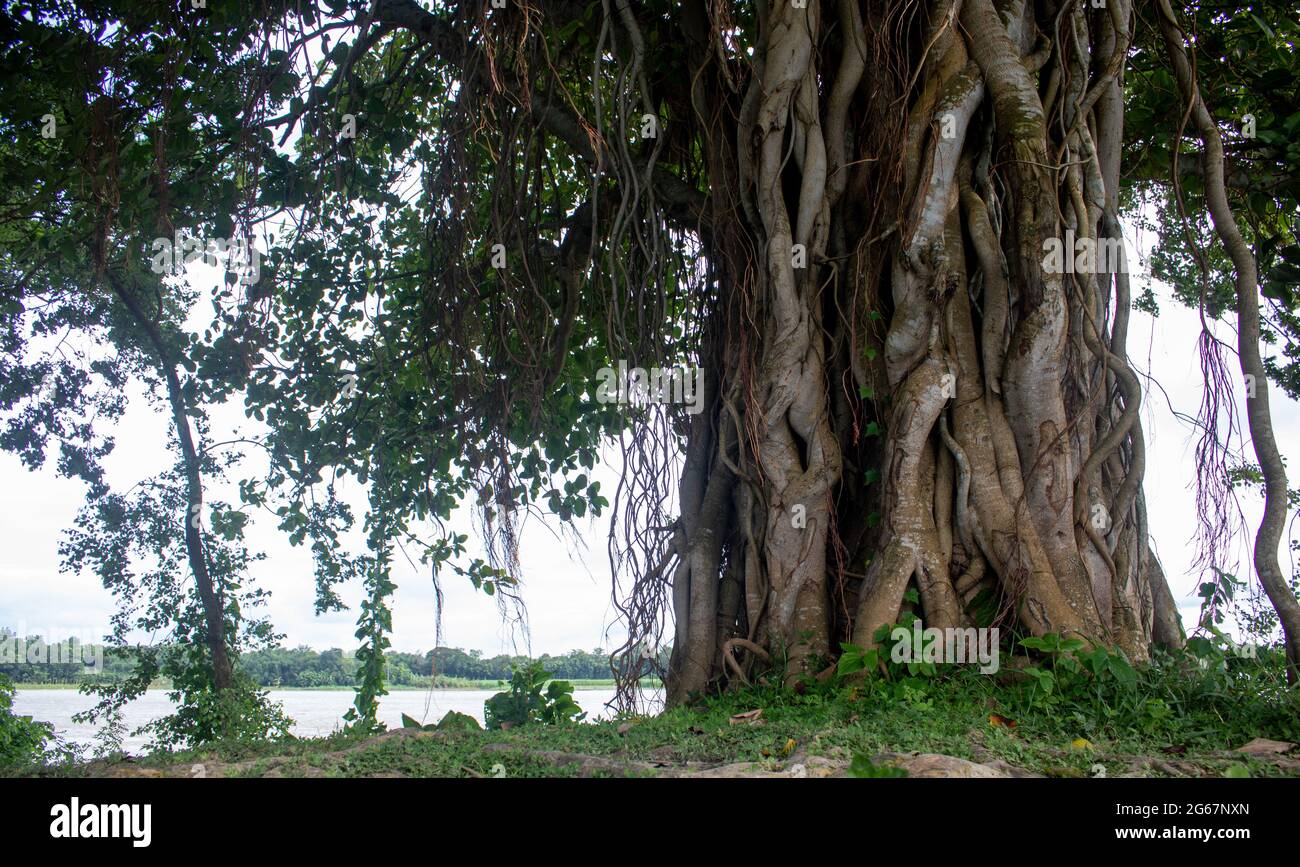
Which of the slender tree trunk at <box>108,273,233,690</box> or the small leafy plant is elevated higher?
the slender tree trunk at <box>108,273,233,690</box>

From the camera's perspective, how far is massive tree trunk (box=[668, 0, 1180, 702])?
346 cm

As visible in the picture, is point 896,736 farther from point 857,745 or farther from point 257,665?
point 257,665

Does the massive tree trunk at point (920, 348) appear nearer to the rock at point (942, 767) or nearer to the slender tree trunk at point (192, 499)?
the rock at point (942, 767)

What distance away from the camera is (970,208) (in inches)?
146

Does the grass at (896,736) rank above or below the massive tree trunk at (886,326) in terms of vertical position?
below

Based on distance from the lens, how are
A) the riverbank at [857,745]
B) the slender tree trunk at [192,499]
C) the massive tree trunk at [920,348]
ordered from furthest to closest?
1. the slender tree trunk at [192,499]
2. the massive tree trunk at [920,348]
3. the riverbank at [857,745]

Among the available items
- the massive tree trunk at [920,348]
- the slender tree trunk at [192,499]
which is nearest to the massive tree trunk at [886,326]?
the massive tree trunk at [920,348]

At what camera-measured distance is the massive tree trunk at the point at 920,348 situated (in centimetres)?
346

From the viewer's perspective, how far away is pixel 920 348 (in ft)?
11.9

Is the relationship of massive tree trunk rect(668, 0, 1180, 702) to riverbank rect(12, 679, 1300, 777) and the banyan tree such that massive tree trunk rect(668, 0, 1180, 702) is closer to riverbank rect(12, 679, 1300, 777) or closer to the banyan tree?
the banyan tree

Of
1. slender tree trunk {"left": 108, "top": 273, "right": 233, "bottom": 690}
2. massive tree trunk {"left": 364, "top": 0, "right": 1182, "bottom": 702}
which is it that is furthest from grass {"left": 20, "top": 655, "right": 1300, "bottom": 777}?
slender tree trunk {"left": 108, "top": 273, "right": 233, "bottom": 690}

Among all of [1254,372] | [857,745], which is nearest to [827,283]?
[1254,372]
